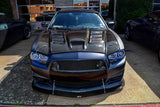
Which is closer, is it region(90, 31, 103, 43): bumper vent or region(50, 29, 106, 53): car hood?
region(50, 29, 106, 53): car hood

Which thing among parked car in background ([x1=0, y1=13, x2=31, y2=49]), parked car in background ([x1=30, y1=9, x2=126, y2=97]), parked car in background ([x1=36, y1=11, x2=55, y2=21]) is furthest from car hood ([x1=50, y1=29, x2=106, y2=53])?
parked car in background ([x1=36, y1=11, x2=55, y2=21])

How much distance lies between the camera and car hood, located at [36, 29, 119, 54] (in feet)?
8.66

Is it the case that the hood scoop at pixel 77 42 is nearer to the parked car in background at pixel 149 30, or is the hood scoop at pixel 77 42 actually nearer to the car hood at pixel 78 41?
the car hood at pixel 78 41

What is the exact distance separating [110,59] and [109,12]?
7.81m

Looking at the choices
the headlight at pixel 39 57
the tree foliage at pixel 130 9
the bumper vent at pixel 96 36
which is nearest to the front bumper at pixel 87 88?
the headlight at pixel 39 57

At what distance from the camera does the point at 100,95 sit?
2.92 meters

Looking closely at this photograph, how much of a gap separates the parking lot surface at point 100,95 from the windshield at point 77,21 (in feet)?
4.64

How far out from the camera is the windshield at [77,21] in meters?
3.80

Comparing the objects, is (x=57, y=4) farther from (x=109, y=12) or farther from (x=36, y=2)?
(x=109, y=12)

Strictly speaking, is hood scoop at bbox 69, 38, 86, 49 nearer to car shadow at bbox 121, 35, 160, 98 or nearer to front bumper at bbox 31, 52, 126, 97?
front bumper at bbox 31, 52, 126, 97

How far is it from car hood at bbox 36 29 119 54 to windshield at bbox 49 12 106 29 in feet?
1.51

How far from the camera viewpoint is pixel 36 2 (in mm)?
10406

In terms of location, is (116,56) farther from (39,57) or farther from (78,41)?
(39,57)


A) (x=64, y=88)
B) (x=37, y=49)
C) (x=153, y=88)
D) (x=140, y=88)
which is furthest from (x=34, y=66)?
(x=153, y=88)
